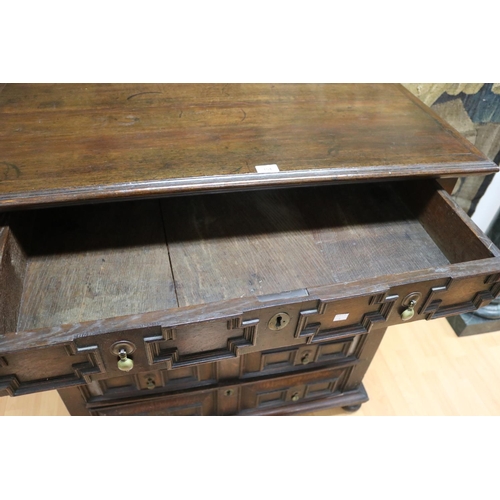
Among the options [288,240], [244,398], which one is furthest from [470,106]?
[244,398]

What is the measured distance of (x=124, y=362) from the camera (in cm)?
68

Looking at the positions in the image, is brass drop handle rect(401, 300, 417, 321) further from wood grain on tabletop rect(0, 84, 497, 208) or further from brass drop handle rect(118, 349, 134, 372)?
brass drop handle rect(118, 349, 134, 372)

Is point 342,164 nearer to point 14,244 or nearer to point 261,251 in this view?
point 261,251

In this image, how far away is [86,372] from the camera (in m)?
0.68

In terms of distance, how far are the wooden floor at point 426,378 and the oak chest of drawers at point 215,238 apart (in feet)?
1.07

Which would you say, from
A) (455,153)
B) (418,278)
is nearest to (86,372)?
(418,278)

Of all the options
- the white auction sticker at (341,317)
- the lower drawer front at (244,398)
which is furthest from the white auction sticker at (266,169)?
the lower drawer front at (244,398)

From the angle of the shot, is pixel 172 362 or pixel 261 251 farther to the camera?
pixel 261 251

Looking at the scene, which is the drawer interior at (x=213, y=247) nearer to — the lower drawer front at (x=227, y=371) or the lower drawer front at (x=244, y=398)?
the lower drawer front at (x=227, y=371)

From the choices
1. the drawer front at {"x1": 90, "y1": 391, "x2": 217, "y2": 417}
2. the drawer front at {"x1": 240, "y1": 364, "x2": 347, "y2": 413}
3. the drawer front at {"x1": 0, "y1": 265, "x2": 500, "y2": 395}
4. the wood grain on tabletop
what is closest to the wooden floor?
the drawer front at {"x1": 240, "y1": 364, "x2": 347, "y2": 413}

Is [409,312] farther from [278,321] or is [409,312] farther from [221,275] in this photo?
[221,275]

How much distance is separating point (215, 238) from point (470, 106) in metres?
0.94

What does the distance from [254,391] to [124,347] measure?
549 mm

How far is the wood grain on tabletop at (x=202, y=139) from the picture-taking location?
74 cm
